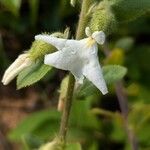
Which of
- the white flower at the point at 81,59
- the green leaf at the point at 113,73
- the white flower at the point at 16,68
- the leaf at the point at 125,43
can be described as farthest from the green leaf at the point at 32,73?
the leaf at the point at 125,43

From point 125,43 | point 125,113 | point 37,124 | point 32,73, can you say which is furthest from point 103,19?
point 125,43

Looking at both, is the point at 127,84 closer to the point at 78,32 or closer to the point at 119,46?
the point at 119,46

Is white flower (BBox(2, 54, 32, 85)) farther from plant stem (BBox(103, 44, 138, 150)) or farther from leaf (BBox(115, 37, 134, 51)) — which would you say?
leaf (BBox(115, 37, 134, 51))

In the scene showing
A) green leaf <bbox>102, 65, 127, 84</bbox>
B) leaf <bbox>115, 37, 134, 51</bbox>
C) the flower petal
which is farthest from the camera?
leaf <bbox>115, 37, 134, 51</bbox>

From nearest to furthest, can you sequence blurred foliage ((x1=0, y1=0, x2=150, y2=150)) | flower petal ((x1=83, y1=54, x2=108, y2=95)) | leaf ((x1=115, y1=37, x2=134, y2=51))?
flower petal ((x1=83, y1=54, x2=108, y2=95))
blurred foliage ((x1=0, y1=0, x2=150, y2=150))
leaf ((x1=115, y1=37, x2=134, y2=51))

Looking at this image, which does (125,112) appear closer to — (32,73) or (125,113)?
(125,113)

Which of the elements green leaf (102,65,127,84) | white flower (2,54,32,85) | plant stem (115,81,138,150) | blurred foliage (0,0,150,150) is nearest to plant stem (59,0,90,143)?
white flower (2,54,32,85)
